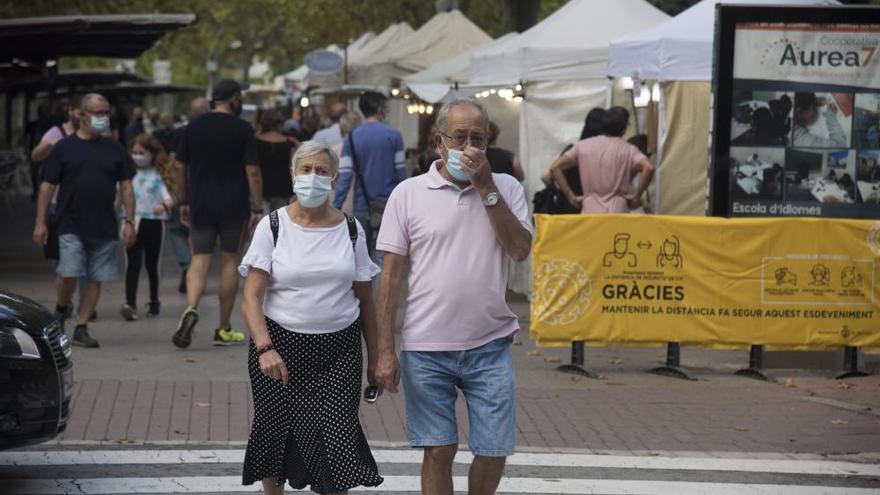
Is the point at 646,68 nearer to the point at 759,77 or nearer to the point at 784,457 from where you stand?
the point at 759,77

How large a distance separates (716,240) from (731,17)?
5.65 ft

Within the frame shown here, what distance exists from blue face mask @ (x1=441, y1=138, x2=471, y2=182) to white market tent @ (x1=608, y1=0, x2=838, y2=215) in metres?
8.63

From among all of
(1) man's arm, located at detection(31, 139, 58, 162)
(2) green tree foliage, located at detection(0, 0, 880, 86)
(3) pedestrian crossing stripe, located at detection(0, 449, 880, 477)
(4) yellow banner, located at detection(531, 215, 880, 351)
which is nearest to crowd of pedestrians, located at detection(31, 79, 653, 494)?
(3) pedestrian crossing stripe, located at detection(0, 449, 880, 477)

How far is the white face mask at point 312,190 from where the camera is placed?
607 centimetres

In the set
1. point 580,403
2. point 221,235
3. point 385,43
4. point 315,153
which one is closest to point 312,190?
point 315,153

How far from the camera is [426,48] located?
27.9 metres

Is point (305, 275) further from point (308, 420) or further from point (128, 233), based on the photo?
point (128, 233)

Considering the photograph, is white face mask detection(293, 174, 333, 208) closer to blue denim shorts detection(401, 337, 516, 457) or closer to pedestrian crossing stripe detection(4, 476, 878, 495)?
blue denim shorts detection(401, 337, 516, 457)

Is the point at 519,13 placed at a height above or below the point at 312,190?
above

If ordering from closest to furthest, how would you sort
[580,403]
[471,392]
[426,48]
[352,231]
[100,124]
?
[471,392]
[352,231]
[580,403]
[100,124]
[426,48]

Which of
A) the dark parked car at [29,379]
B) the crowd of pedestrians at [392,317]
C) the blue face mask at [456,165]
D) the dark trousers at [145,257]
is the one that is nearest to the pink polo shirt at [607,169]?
the dark trousers at [145,257]

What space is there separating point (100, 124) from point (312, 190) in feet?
18.9

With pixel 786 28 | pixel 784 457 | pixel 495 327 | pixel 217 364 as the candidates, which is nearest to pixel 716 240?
pixel 786 28

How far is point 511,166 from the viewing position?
1249cm
